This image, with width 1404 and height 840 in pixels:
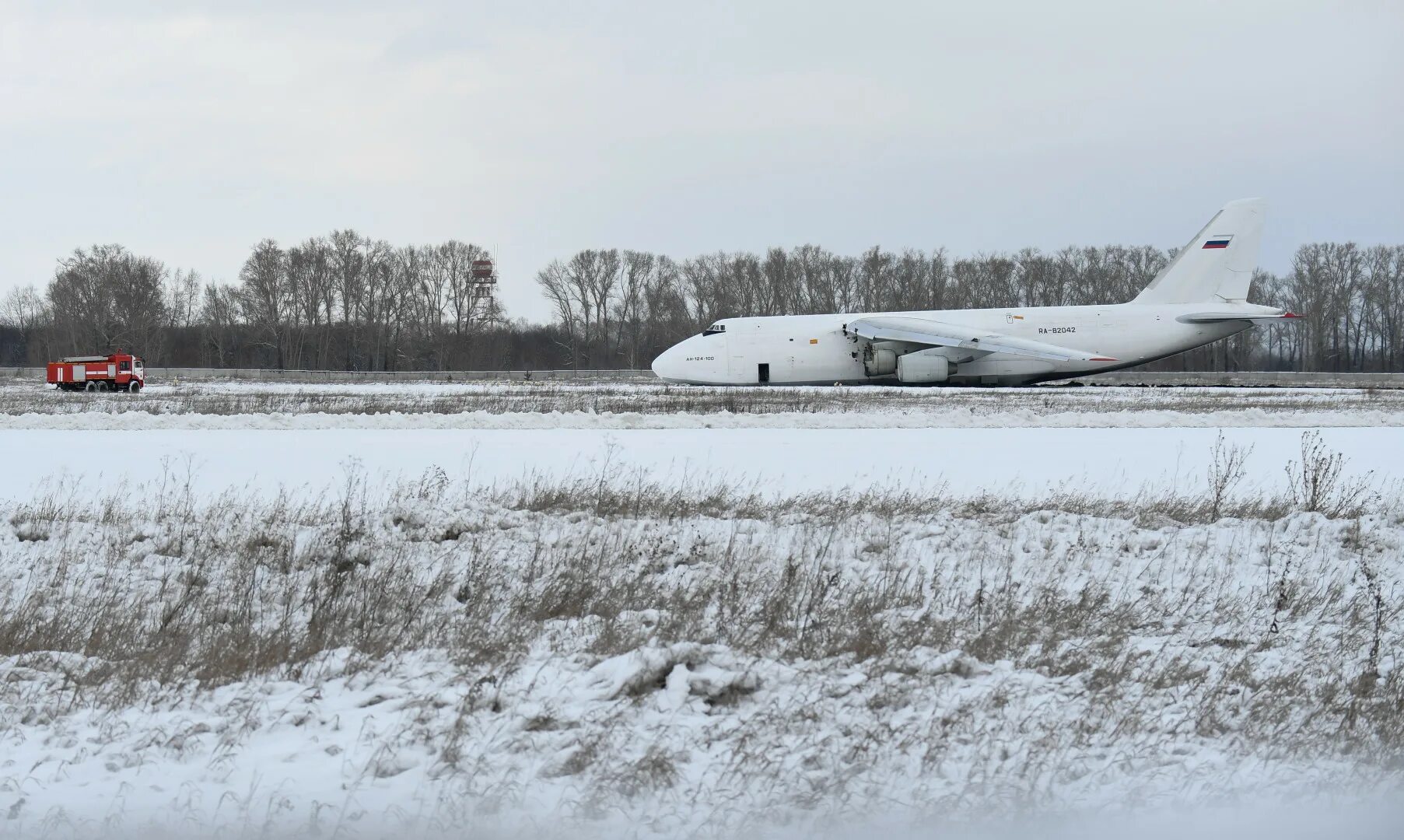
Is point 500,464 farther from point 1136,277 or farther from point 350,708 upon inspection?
point 1136,277

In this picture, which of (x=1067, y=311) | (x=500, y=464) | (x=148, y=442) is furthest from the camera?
(x=1067, y=311)

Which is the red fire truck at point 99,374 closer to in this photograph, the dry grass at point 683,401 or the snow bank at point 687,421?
the dry grass at point 683,401

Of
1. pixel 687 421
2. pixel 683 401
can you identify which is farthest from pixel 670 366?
pixel 687 421

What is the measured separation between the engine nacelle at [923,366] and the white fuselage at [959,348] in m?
0.35

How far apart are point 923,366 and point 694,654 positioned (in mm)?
32964

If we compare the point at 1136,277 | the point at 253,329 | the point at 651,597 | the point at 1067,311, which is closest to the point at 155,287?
the point at 253,329

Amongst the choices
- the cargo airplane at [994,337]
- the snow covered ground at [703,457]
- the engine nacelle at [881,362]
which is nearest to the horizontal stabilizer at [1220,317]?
the cargo airplane at [994,337]

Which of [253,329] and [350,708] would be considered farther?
[253,329]

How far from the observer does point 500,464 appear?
41.7 feet

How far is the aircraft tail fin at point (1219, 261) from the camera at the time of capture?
3753 cm

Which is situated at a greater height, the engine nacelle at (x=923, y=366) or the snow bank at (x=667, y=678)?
the engine nacelle at (x=923, y=366)

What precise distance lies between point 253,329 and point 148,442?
3079 inches

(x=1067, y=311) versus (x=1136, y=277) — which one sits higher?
(x=1136, y=277)

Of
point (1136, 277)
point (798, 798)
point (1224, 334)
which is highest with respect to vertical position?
point (1136, 277)
